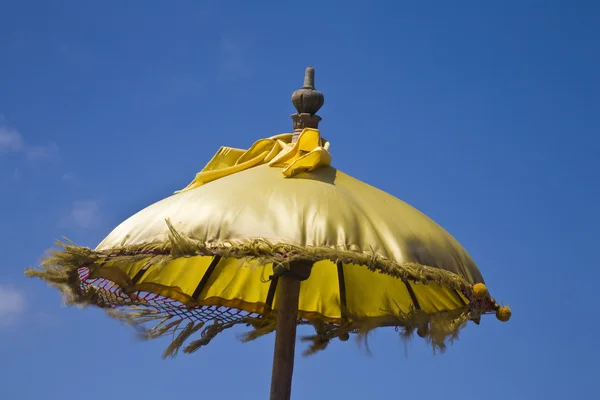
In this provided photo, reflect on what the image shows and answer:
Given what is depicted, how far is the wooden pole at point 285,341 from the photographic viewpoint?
4359 mm

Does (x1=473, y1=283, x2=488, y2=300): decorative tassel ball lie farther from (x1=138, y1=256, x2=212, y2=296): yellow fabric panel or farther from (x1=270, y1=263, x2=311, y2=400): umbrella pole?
(x1=138, y1=256, x2=212, y2=296): yellow fabric panel

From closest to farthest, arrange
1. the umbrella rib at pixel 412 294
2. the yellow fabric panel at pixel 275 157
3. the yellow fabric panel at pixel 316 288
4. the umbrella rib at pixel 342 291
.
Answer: the yellow fabric panel at pixel 275 157 < the umbrella rib at pixel 412 294 < the yellow fabric panel at pixel 316 288 < the umbrella rib at pixel 342 291

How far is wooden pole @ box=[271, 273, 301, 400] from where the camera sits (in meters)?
4.36

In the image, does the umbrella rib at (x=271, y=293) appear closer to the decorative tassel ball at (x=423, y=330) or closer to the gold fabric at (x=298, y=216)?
the gold fabric at (x=298, y=216)

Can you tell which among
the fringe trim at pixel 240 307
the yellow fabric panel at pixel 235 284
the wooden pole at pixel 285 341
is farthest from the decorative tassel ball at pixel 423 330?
the yellow fabric panel at pixel 235 284

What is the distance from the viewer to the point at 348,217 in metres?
3.81

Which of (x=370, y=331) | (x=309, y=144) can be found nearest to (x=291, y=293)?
(x=370, y=331)

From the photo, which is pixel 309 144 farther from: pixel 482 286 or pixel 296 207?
pixel 482 286

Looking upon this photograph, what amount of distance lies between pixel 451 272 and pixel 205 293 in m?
1.71

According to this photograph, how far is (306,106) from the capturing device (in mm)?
4781

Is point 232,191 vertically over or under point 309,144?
under

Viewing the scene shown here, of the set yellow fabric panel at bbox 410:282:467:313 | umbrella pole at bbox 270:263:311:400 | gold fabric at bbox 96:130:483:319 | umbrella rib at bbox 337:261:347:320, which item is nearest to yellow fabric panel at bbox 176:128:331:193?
gold fabric at bbox 96:130:483:319

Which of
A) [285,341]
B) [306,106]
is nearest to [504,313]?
[285,341]

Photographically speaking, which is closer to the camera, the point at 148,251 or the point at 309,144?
the point at 148,251
